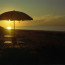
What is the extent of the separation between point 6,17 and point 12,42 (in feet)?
4.81

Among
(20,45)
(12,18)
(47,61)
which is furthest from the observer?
(20,45)

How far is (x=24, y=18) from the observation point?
12664mm

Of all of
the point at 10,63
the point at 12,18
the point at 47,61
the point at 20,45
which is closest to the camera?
the point at 10,63

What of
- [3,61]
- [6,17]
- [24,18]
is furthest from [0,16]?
[3,61]

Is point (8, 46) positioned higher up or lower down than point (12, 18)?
lower down

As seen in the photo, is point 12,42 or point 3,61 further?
point 12,42

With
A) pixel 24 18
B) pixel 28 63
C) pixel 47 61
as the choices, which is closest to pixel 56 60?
pixel 47 61

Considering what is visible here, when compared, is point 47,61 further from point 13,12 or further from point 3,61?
point 13,12

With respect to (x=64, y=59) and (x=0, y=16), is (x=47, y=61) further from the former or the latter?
(x=0, y=16)

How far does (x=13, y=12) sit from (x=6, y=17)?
1.55 ft

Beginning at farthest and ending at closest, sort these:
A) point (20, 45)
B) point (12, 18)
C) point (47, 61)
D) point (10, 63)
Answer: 1. point (20, 45)
2. point (12, 18)
3. point (47, 61)
4. point (10, 63)

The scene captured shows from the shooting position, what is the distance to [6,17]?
12.8 m

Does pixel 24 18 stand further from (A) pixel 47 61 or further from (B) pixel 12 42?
(A) pixel 47 61

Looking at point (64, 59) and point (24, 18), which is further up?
point (24, 18)
